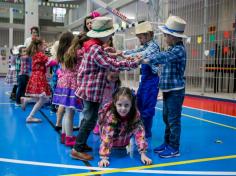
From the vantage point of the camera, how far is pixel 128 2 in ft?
36.6

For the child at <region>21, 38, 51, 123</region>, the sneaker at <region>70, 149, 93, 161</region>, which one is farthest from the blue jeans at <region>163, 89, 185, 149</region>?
the child at <region>21, 38, 51, 123</region>

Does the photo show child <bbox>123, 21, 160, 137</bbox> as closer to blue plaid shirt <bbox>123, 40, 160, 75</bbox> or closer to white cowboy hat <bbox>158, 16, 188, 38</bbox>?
blue plaid shirt <bbox>123, 40, 160, 75</bbox>

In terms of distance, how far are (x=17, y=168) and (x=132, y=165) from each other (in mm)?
900

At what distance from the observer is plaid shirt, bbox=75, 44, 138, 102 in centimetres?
249

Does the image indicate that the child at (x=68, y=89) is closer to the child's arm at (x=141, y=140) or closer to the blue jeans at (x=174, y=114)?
the child's arm at (x=141, y=140)

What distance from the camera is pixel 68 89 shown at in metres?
3.11

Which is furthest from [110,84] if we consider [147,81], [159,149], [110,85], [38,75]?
[38,75]

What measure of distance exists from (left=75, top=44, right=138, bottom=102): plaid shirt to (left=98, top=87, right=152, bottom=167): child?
6.6 inches

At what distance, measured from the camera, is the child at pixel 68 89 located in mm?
3016

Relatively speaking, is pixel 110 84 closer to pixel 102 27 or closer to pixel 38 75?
pixel 102 27

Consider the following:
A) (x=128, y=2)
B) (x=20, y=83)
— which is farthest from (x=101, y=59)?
(x=128, y=2)

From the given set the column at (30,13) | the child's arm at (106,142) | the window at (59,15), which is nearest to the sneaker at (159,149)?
the child's arm at (106,142)

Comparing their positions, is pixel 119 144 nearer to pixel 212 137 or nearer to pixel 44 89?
pixel 212 137

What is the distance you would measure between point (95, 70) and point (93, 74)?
0.04 meters
